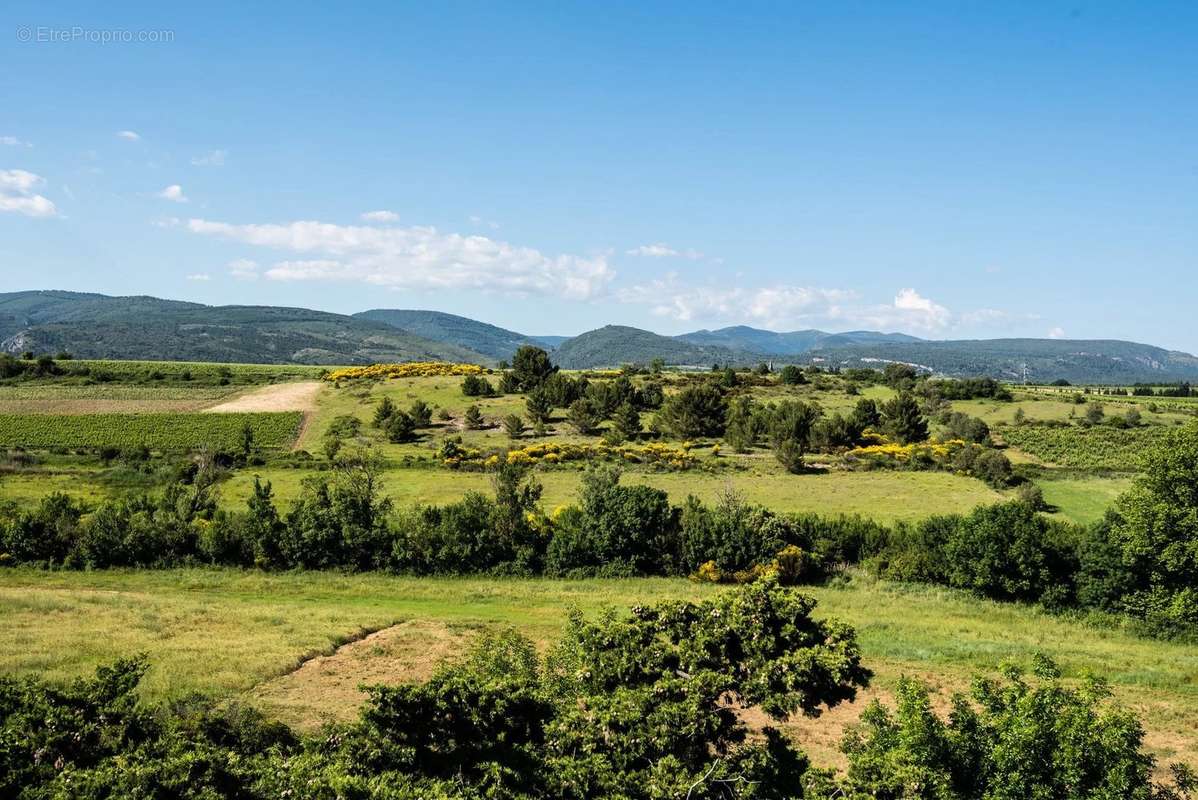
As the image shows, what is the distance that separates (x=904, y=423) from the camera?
80750 mm

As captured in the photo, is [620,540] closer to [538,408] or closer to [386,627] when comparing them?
[386,627]

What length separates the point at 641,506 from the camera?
40812 mm

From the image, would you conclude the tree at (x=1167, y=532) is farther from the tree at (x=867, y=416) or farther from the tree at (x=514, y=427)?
the tree at (x=514, y=427)

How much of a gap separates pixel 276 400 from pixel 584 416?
43.3 metres

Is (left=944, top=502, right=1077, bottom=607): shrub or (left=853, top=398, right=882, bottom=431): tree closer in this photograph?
(left=944, top=502, right=1077, bottom=607): shrub

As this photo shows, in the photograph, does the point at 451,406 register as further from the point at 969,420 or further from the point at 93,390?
the point at 969,420

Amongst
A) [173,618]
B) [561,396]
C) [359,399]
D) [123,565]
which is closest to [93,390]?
[359,399]

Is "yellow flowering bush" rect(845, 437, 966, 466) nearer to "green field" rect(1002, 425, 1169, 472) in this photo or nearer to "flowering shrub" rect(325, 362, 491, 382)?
"green field" rect(1002, 425, 1169, 472)

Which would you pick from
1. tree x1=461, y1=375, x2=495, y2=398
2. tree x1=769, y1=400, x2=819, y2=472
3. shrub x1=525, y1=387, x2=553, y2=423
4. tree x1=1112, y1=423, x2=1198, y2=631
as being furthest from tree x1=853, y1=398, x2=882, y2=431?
tree x1=1112, y1=423, x2=1198, y2=631

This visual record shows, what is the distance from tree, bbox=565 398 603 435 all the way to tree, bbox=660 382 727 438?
720 cm

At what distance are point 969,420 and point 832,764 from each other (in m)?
77.9

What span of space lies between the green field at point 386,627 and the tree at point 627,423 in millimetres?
39537

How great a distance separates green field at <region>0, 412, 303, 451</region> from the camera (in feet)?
244

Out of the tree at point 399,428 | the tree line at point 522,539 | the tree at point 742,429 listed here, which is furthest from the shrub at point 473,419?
the tree line at point 522,539
